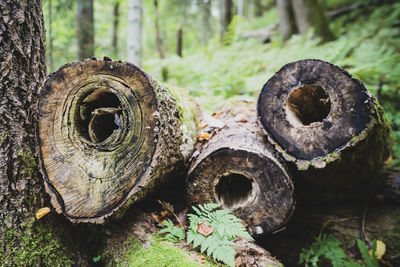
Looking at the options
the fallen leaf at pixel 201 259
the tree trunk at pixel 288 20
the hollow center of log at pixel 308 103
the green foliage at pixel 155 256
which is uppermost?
the tree trunk at pixel 288 20

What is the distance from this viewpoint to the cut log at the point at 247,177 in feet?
6.34

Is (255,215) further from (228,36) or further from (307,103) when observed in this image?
(228,36)

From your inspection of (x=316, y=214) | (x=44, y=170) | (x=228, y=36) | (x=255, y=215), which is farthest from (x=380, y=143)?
(x=228, y=36)

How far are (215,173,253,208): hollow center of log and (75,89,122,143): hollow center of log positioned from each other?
3.81 feet

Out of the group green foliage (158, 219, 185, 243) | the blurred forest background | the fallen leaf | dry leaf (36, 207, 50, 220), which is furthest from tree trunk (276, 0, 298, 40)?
dry leaf (36, 207, 50, 220)

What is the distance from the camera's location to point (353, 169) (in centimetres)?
217

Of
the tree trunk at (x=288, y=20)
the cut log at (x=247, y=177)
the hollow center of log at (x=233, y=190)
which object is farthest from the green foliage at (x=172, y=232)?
the tree trunk at (x=288, y=20)

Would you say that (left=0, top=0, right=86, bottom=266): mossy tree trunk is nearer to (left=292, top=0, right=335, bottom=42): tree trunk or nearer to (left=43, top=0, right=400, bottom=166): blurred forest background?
(left=43, top=0, right=400, bottom=166): blurred forest background

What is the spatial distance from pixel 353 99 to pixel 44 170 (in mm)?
2518

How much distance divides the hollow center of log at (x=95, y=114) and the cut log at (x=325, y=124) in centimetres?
133

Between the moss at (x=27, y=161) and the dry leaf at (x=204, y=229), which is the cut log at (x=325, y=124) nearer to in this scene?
the dry leaf at (x=204, y=229)

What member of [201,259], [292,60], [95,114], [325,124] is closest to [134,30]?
[292,60]

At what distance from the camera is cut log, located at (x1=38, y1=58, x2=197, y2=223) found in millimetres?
1684

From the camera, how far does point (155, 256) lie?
5.60 ft
